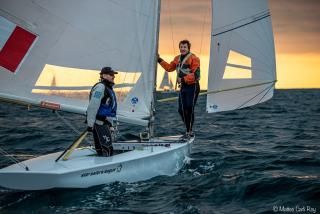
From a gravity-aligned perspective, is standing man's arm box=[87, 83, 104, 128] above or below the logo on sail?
below

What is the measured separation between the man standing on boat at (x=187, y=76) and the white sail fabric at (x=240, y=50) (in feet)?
1.41

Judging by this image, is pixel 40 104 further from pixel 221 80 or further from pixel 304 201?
pixel 304 201

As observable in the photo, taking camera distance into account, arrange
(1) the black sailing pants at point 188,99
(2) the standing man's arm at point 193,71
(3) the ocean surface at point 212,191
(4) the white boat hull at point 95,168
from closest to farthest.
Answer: (3) the ocean surface at point 212,191
(4) the white boat hull at point 95,168
(2) the standing man's arm at point 193,71
(1) the black sailing pants at point 188,99

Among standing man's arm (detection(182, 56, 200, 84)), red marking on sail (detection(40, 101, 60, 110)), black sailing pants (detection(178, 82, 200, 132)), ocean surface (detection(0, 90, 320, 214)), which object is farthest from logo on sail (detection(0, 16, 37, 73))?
black sailing pants (detection(178, 82, 200, 132))

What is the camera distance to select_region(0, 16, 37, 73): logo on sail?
24.4ft

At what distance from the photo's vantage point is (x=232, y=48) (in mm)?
9266

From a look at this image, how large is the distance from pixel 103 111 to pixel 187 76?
6.92 feet

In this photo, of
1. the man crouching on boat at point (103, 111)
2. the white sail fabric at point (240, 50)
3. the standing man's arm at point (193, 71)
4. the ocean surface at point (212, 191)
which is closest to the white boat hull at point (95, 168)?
the ocean surface at point (212, 191)

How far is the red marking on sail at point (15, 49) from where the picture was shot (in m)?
7.47

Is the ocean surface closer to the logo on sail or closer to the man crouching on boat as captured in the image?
the man crouching on boat

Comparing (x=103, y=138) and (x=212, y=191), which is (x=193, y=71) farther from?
(x=212, y=191)

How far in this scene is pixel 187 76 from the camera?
889cm

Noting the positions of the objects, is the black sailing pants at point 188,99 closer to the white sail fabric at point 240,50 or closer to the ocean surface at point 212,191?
the white sail fabric at point 240,50

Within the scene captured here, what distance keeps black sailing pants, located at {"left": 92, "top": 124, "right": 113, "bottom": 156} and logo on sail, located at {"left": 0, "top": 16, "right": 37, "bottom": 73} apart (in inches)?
65.1
